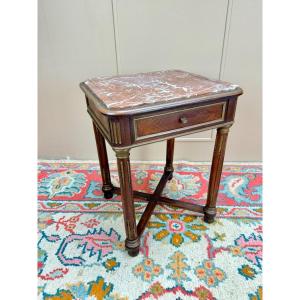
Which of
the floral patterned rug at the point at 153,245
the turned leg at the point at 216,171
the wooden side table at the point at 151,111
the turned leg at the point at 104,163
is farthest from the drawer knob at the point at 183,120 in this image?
the floral patterned rug at the point at 153,245

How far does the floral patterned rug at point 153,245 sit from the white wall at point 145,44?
1.61 ft

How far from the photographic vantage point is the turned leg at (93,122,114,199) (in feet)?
3.90

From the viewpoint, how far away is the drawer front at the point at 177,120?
0.79 metres

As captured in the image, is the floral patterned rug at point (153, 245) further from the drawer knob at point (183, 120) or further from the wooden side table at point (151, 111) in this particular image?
the drawer knob at point (183, 120)

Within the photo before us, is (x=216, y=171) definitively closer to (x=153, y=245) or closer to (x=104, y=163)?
(x=153, y=245)

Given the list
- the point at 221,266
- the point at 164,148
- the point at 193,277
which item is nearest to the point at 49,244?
the point at 193,277

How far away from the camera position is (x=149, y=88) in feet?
3.00

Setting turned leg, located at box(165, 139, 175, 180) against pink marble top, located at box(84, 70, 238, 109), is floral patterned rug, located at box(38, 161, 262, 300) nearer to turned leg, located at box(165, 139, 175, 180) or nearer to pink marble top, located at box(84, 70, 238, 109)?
turned leg, located at box(165, 139, 175, 180)

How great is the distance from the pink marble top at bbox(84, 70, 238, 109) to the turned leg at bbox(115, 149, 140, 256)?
19 cm

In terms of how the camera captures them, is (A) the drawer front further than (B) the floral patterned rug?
No

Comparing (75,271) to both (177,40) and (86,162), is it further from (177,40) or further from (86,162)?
(177,40)

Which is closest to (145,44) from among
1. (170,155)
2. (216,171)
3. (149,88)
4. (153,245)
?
(149,88)

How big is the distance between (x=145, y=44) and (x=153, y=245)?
114 centimetres

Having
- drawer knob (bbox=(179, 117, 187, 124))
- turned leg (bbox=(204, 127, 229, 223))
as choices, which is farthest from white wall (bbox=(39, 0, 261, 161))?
drawer knob (bbox=(179, 117, 187, 124))
